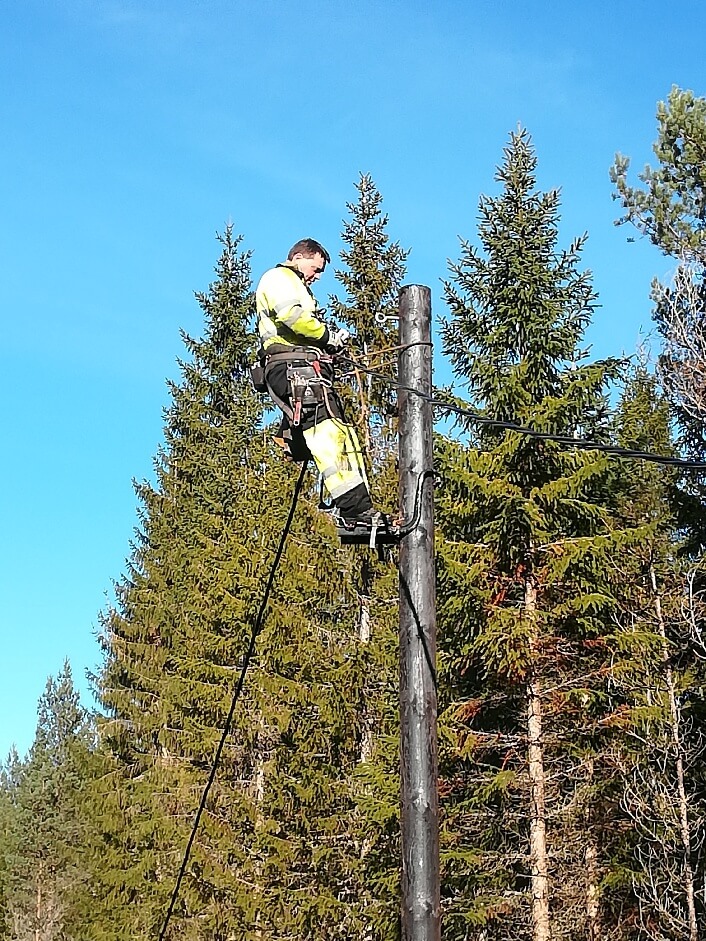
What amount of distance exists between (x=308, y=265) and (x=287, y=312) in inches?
13.0

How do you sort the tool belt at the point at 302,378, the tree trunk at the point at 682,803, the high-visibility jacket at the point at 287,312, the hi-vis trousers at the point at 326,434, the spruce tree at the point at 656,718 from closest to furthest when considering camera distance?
the hi-vis trousers at the point at 326,434
the tool belt at the point at 302,378
the high-visibility jacket at the point at 287,312
the spruce tree at the point at 656,718
the tree trunk at the point at 682,803

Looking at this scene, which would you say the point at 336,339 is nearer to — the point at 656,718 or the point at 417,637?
the point at 417,637

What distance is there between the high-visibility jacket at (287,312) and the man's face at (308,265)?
0.05 meters

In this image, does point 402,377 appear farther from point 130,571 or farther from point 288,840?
point 130,571

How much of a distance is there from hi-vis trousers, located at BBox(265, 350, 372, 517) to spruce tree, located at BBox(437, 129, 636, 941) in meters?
7.73

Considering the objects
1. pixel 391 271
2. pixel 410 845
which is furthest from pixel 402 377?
pixel 391 271

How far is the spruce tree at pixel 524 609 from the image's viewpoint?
13305 millimetres

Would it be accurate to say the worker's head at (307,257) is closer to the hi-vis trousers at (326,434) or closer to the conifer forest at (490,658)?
the hi-vis trousers at (326,434)

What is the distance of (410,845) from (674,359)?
15.8 meters

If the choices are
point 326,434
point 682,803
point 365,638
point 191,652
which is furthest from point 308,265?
point 191,652

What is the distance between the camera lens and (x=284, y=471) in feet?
66.0

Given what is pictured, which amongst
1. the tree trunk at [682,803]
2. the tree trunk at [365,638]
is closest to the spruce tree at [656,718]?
the tree trunk at [682,803]

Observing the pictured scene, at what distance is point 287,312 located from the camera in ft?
19.1

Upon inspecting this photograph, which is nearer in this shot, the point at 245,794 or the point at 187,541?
the point at 245,794
